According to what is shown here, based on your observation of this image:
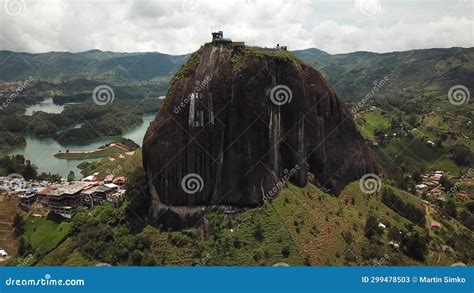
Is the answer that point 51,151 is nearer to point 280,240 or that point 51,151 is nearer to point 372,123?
point 372,123

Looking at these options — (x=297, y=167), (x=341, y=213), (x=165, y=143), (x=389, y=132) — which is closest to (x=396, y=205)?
(x=341, y=213)

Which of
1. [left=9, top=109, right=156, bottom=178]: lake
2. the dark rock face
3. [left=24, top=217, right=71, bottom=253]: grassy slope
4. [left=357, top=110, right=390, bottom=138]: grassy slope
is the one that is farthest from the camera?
[left=357, top=110, right=390, bottom=138]: grassy slope

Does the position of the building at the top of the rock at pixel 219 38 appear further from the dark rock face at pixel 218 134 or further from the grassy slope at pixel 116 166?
the grassy slope at pixel 116 166

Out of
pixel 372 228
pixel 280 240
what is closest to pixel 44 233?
pixel 280 240

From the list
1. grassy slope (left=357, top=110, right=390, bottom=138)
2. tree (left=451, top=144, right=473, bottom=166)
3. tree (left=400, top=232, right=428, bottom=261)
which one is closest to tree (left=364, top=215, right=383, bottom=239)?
tree (left=400, top=232, right=428, bottom=261)

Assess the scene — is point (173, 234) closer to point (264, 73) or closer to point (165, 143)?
point (165, 143)

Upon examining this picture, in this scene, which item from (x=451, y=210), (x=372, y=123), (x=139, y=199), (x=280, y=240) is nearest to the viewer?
(x=280, y=240)

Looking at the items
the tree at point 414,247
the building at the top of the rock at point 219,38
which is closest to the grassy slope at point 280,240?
the tree at point 414,247

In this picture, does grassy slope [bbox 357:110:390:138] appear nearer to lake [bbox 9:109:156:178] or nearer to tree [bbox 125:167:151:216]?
lake [bbox 9:109:156:178]

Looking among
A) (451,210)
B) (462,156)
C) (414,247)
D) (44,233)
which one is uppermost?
(462,156)
